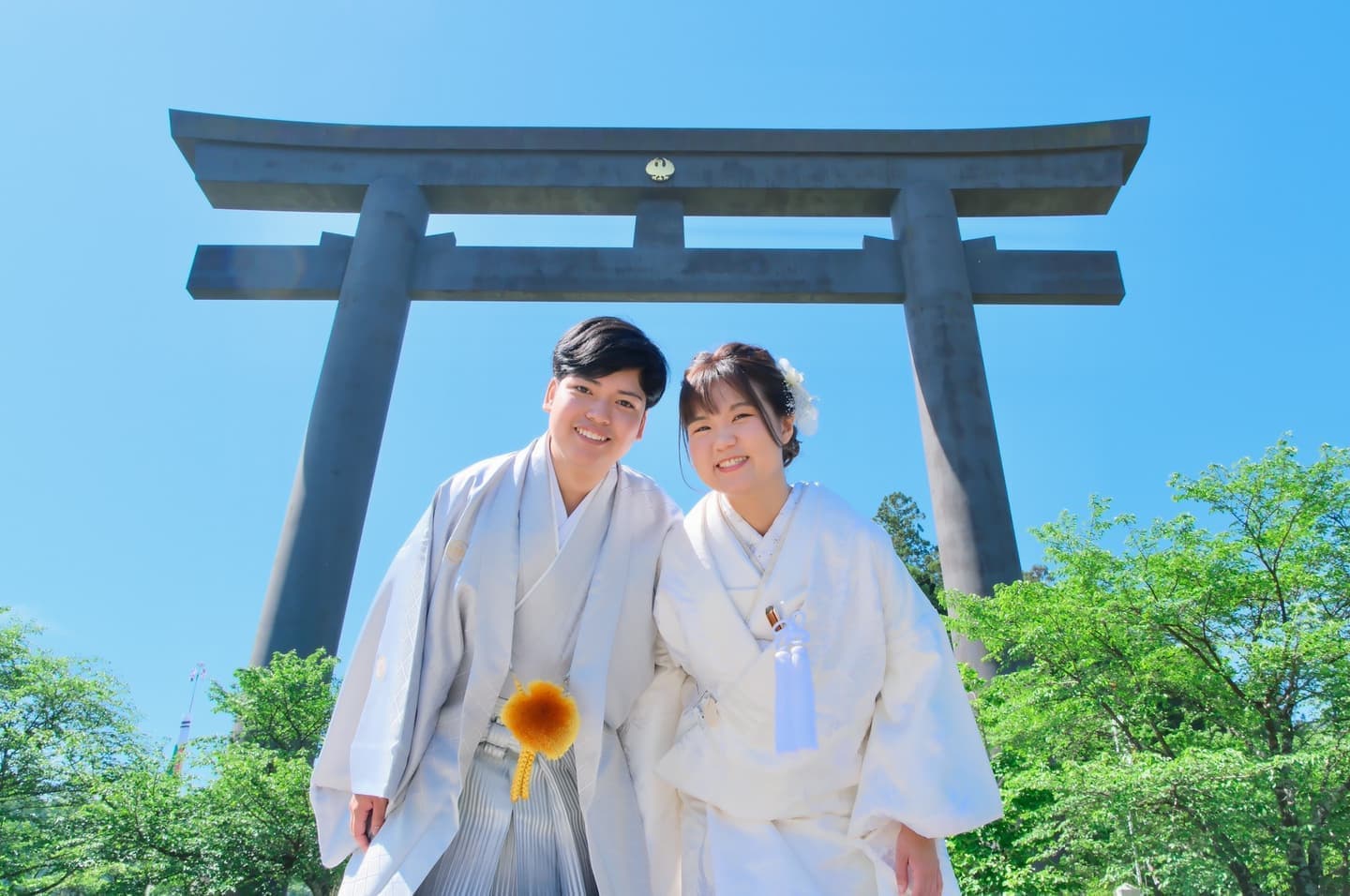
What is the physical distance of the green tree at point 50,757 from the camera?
6539 millimetres

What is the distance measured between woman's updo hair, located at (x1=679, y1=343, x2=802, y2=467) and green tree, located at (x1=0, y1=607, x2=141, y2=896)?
21.4ft

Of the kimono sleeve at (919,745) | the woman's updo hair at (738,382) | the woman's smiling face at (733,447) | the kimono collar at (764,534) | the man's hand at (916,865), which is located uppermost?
the woman's updo hair at (738,382)

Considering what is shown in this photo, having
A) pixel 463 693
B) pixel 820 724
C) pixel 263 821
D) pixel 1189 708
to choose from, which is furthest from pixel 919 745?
pixel 263 821

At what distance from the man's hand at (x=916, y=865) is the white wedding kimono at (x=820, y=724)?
0.08 ft

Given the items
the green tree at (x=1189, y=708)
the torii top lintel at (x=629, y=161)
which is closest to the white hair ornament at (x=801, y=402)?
the green tree at (x=1189, y=708)

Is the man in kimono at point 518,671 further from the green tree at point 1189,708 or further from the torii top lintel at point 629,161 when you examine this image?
the torii top lintel at point 629,161

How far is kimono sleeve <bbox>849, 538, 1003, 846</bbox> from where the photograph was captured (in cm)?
173

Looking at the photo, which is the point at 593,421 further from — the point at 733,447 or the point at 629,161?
the point at 629,161

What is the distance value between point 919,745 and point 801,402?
36.5 inches

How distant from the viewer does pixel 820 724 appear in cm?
183

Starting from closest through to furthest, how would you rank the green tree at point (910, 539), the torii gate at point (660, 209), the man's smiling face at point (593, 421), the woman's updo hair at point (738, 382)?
the man's smiling face at point (593, 421)
the woman's updo hair at point (738, 382)
the torii gate at point (660, 209)
the green tree at point (910, 539)

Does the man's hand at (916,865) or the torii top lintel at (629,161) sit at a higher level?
the torii top lintel at (629,161)

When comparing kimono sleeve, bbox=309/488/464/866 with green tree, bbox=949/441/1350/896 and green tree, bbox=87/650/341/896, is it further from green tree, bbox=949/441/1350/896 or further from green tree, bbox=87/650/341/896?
green tree, bbox=87/650/341/896

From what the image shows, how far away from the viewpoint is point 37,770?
7.46 metres
